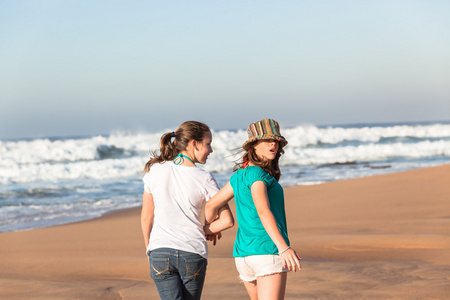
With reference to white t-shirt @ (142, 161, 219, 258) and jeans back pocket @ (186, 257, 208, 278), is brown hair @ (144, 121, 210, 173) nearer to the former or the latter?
white t-shirt @ (142, 161, 219, 258)

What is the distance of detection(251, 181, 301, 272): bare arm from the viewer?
2719 mm

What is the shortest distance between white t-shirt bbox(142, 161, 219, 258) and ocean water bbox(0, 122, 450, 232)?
25 cm

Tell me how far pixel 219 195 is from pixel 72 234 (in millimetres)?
7364

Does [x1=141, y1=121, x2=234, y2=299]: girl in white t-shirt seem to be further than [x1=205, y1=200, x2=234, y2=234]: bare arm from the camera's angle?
No

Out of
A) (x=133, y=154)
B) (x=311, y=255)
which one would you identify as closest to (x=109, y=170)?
(x=133, y=154)

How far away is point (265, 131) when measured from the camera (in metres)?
3.02

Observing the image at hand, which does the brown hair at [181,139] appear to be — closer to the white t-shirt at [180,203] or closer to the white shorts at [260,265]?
the white t-shirt at [180,203]

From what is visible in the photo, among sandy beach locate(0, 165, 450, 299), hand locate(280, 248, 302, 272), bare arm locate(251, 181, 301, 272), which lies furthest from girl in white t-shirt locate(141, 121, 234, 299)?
sandy beach locate(0, 165, 450, 299)

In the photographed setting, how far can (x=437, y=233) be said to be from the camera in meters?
8.05

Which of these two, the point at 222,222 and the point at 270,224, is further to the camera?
the point at 222,222

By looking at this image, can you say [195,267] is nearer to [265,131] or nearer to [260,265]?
[260,265]

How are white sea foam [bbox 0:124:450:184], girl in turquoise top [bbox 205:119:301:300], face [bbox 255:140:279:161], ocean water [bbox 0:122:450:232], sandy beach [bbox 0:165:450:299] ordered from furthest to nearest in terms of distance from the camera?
white sea foam [bbox 0:124:450:184] → ocean water [bbox 0:122:450:232] → sandy beach [bbox 0:165:450:299] → face [bbox 255:140:279:161] → girl in turquoise top [bbox 205:119:301:300]

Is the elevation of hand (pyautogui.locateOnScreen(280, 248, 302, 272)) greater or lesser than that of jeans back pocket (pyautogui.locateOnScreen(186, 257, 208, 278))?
greater

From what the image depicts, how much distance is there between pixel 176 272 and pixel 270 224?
682 millimetres
